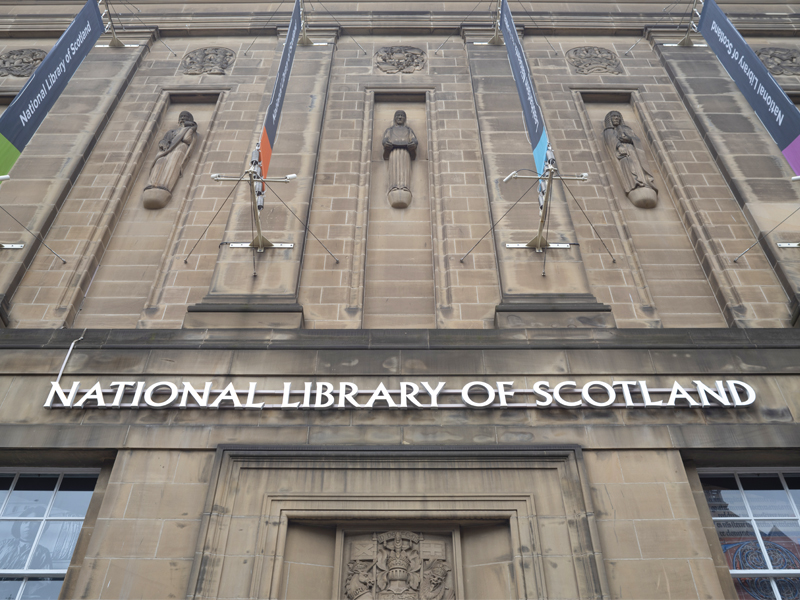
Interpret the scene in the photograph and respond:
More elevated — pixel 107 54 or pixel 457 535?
pixel 107 54

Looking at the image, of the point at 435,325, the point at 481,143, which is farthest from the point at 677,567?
the point at 481,143

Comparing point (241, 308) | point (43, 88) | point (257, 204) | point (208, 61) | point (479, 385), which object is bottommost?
point (479, 385)

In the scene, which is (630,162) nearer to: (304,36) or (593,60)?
(593,60)

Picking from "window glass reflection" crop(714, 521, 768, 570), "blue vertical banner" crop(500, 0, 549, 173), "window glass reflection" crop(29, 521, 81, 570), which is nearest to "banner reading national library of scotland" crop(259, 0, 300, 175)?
"blue vertical banner" crop(500, 0, 549, 173)

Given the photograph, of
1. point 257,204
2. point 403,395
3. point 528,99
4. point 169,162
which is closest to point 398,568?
point 403,395

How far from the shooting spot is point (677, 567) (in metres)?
10.1

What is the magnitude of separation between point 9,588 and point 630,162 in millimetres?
15800

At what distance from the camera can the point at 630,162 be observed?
1758cm

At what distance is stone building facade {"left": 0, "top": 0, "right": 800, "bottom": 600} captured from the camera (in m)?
10.7

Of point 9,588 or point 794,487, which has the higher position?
point 794,487

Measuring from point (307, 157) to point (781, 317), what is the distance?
11116 mm

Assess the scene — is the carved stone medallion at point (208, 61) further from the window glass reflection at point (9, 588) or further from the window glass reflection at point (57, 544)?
the window glass reflection at point (9, 588)

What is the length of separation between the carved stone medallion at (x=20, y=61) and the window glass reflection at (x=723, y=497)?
20798 mm

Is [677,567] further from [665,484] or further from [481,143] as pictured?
[481,143]
